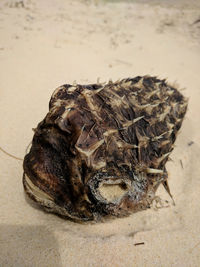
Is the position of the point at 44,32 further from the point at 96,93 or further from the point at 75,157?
the point at 75,157

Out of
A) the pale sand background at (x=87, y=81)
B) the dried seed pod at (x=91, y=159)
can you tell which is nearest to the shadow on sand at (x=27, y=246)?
the pale sand background at (x=87, y=81)

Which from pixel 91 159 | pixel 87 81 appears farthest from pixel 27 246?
pixel 87 81

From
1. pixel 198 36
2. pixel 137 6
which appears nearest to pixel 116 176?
pixel 198 36

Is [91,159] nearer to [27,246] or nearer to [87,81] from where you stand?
[27,246]

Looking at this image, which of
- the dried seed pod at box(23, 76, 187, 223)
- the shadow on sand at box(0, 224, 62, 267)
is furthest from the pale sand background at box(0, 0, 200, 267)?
the dried seed pod at box(23, 76, 187, 223)

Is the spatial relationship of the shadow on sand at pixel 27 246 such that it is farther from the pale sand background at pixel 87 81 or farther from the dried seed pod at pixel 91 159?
the dried seed pod at pixel 91 159

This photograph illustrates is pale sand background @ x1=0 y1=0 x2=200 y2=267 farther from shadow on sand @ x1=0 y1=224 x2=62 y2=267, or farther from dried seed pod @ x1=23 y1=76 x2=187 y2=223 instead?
dried seed pod @ x1=23 y1=76 x2=187 y2=223

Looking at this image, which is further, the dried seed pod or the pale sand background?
the pale sand background
